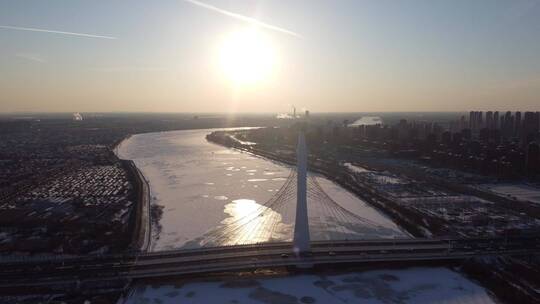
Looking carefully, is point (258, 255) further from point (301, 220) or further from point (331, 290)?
point (331, 290)

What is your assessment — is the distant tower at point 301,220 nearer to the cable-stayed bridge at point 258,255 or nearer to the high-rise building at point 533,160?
the cable-stayed bridge at point 258,255

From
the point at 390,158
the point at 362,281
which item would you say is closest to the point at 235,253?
the point at 362,281

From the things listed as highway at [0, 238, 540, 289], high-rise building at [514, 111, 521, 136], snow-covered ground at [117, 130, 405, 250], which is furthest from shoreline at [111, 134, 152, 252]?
high-rise building at [514, 111, 521, 136]

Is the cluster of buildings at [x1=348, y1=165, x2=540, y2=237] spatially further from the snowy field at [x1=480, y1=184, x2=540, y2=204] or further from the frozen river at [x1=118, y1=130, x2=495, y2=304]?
the snowy field at [x1=480, y1=184, x2=540, y2=204]

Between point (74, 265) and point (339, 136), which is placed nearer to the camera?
point (74, 265)

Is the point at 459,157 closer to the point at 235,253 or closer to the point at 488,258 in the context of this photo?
the point at 488,258

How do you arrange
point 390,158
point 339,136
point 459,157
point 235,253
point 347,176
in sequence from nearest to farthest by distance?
1. point 235,253
2. point 347,176
3. point 459,157
4. point 390,158
5. point 339,136

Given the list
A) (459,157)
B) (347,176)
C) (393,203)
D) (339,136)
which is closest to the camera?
(393,203)
